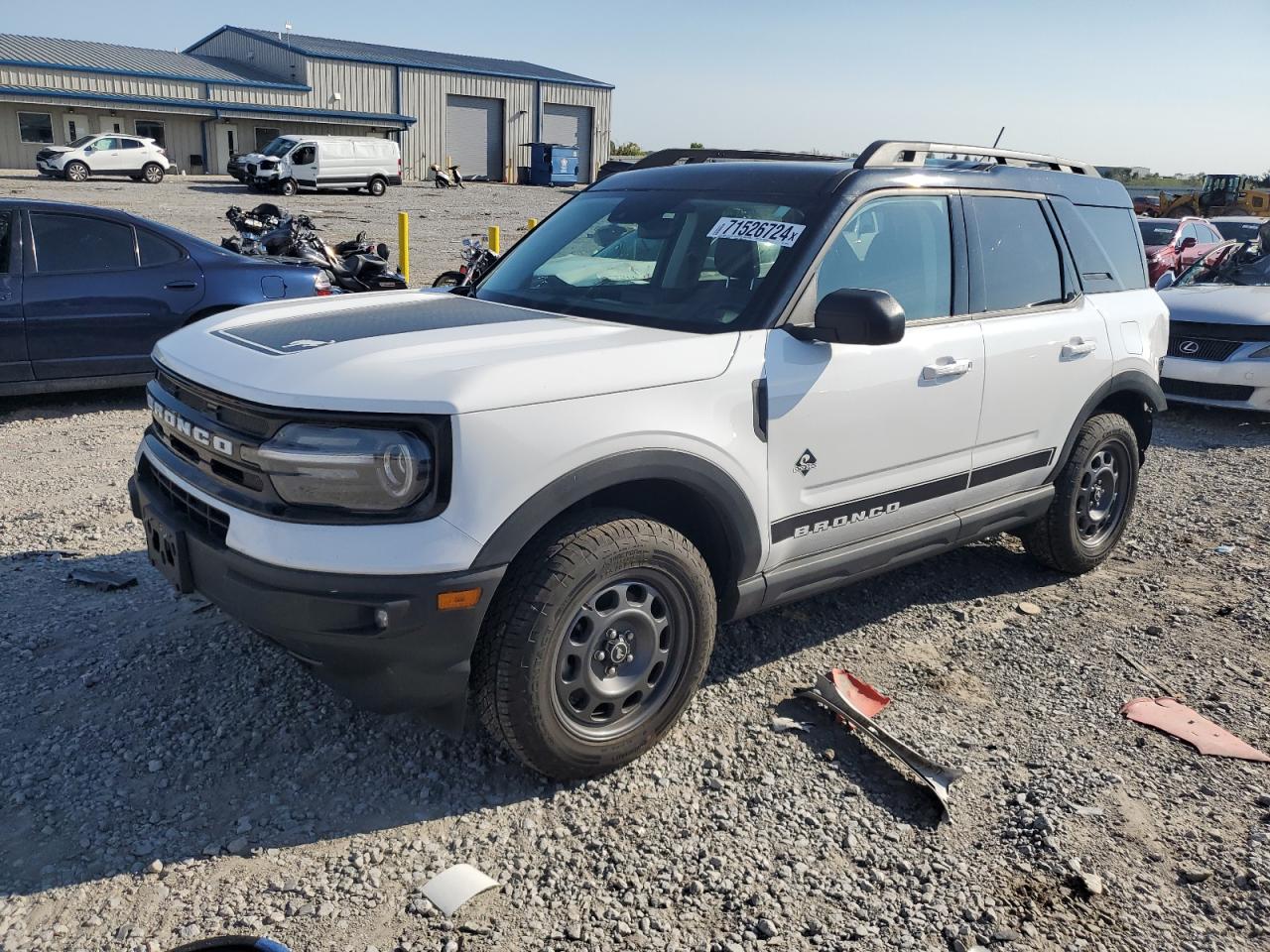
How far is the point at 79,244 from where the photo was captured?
7.33m

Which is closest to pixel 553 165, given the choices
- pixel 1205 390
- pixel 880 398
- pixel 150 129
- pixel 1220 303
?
pixel 150 129

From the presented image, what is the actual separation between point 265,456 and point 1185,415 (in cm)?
938

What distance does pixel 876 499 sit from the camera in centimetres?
385

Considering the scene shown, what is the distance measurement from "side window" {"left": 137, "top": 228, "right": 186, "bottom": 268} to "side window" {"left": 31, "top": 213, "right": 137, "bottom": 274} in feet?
0.21

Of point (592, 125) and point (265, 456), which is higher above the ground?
point (592, 125)

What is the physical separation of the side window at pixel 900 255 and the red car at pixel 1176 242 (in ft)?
40.8

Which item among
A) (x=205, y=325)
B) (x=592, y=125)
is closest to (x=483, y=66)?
(x=592, y=125)

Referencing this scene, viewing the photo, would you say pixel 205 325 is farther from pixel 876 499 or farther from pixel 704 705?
pixel 876 499

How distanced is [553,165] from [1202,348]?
42.5m

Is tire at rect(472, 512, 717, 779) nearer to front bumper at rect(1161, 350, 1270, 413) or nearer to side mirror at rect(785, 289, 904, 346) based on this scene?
side mirror at rect(785, 289, 904, 346)

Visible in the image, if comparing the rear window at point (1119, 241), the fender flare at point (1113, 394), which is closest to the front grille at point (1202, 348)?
the rear window at point (1119, 241)

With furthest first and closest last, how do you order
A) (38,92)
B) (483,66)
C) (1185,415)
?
(483,66) < (38,92) < (1185,415)

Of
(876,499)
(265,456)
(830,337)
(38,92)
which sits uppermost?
(38,92)

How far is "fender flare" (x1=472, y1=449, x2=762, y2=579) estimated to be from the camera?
9.28 feet
